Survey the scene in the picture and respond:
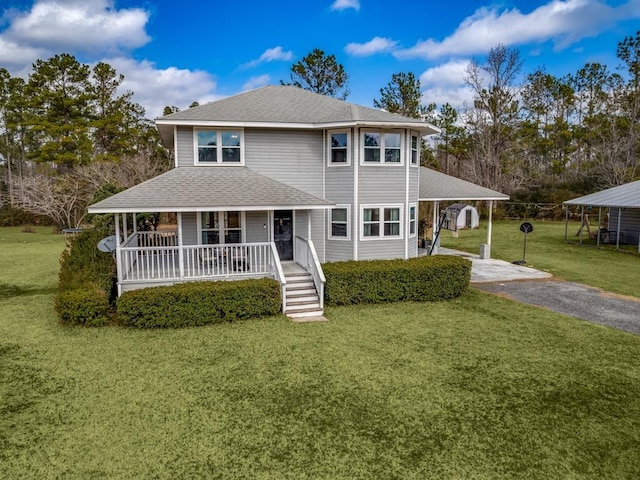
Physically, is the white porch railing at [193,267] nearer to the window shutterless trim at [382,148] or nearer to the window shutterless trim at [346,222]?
the window shutterless trim at [346,222]

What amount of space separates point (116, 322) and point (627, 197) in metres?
25.3

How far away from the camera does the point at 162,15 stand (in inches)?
838

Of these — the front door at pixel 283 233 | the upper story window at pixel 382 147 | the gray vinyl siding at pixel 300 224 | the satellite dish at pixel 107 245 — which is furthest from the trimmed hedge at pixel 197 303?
the upper story window at pixel 382 147

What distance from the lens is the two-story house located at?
13266 millimetres

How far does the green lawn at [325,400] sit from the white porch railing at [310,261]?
4.15 feet

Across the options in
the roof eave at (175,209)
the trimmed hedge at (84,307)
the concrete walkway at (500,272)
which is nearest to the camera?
the trimmed hedge at (84,307)

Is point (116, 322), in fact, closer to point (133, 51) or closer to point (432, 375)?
point (432, 375)

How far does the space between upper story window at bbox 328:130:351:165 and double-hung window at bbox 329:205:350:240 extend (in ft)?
5.47

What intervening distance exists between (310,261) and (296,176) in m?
3.84

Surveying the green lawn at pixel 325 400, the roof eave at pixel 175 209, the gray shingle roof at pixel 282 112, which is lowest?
the green lawn at pixel 325 400

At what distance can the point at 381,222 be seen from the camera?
48.6ft

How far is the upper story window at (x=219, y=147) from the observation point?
46.1ft

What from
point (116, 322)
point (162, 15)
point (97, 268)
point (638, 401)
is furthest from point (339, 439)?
point (162, 15)

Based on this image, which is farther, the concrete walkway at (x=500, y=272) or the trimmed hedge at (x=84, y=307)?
the concrete walkway at (x=500, y=272)
